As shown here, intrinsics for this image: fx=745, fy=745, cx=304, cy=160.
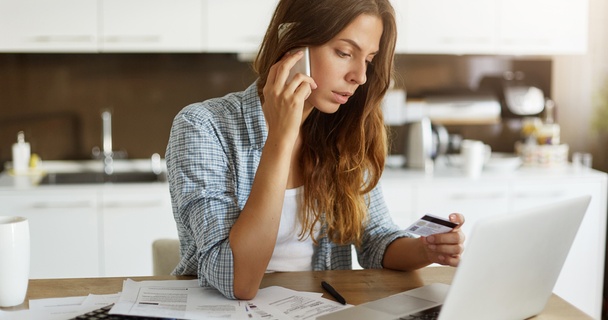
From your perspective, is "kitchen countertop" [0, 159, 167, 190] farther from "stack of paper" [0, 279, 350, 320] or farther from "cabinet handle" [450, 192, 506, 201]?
"stack of paper" [0, 279, 350, 320]

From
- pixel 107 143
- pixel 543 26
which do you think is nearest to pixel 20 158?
pixel 107 143

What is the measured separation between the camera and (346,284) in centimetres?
154

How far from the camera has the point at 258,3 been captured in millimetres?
3445

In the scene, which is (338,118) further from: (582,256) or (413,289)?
→ (582,256)

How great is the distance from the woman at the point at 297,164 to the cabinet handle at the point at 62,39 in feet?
5.92

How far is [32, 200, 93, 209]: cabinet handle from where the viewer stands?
316cm

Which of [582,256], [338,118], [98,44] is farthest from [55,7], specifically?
[582,256]

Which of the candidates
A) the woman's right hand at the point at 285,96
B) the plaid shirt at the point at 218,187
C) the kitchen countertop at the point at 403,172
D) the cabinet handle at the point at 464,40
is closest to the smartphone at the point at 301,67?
the woman's right hand at the point at 285,96

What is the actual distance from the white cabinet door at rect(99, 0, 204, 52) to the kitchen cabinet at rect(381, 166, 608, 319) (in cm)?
114

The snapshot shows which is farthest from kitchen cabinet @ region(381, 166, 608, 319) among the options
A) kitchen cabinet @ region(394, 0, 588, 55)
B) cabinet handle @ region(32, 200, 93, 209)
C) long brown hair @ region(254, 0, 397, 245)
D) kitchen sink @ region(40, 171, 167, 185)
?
long brown hair @ region(254, 0, 397, 245)

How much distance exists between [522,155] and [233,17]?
162 cm

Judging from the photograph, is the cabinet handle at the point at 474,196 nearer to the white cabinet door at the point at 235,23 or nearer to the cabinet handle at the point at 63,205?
the white cabinet door at the point at 235,23

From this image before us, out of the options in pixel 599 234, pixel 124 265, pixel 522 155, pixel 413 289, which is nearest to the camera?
pixel 413 289

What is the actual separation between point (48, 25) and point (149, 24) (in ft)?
1.47
